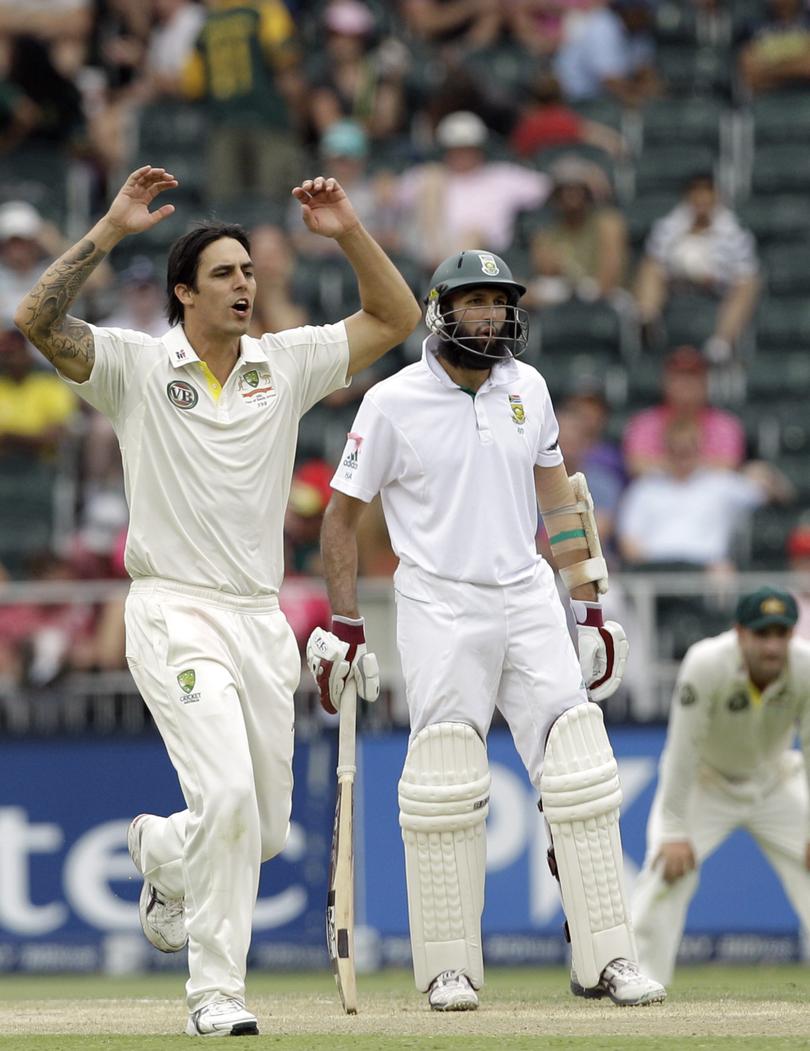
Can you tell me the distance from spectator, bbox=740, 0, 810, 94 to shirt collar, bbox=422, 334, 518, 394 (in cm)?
909

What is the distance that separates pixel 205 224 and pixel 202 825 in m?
1.94

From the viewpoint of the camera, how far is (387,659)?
1166cm

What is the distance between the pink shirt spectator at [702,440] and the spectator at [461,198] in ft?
7.83

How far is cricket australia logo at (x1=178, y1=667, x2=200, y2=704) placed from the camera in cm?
669

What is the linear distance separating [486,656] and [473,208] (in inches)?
332

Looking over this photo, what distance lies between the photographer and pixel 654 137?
1602 centimetres

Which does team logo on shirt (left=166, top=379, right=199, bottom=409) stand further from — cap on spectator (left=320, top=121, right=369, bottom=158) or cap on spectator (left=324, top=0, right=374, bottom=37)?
cap on spectator (left=324, top=0, right=374, bottom=37)

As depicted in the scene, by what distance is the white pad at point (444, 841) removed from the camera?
23.8ft

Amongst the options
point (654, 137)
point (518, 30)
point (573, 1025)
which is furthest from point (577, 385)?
point (573, 1025)

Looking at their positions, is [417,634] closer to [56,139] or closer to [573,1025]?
[573,1025]

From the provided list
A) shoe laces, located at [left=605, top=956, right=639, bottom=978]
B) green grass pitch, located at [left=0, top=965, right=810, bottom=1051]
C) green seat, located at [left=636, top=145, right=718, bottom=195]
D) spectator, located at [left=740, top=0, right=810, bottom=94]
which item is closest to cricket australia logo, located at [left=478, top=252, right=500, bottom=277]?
shoe laces, located at [left=605, top=956, right=639, bottom=978]

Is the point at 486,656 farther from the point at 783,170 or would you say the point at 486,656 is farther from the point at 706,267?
the point at 783,170

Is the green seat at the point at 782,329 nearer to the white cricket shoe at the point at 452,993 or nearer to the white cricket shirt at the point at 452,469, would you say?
the white cricket shirt at the point at 452,469

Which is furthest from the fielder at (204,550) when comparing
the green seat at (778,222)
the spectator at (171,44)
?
the spectator at (171,44)
